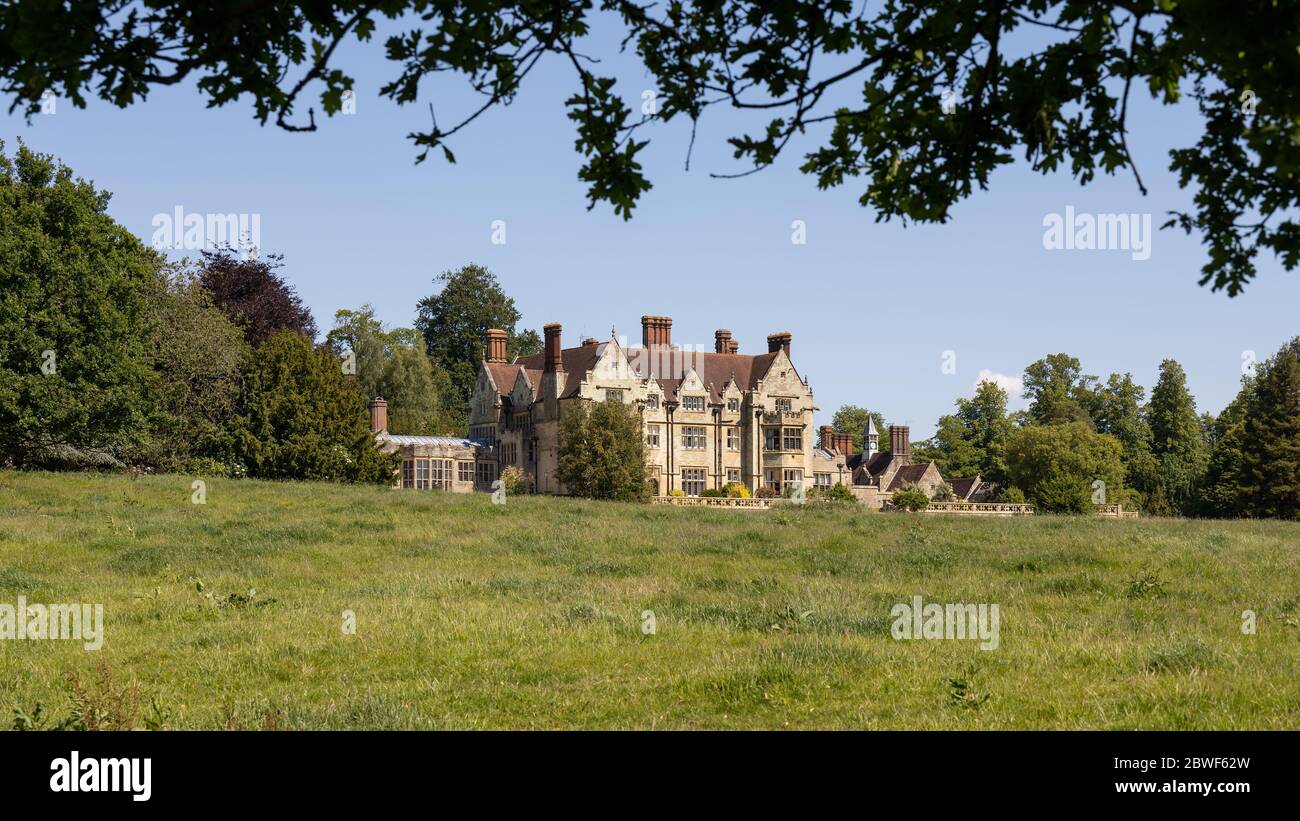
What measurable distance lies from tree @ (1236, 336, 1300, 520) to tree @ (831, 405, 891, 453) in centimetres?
6207

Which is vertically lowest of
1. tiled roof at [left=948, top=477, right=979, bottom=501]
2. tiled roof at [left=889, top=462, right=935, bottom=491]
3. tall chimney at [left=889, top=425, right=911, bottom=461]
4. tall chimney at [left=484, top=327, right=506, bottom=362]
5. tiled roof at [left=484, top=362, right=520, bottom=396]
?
tiled roof at [left=948, top=477, right=979, bottom=501]

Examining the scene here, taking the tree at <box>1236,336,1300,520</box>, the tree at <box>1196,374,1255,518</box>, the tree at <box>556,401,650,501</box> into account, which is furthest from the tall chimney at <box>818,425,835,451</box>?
the tree at <box>556,401,650,501</box>

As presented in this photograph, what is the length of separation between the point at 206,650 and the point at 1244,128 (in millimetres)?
12530

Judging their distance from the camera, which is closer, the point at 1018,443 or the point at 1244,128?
the point at 1244,128

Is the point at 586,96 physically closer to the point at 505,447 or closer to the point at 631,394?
the point at 631,394

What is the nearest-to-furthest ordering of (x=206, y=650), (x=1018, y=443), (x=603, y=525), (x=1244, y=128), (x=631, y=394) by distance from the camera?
(x=1244, y=128) → (x=206, y=650) → (x=603, y=525) → (x=631, y=394) → (x=1018, y=443)

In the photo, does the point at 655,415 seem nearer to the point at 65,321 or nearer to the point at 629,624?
the point at 65,321

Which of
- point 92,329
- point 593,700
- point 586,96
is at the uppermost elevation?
point 92,329

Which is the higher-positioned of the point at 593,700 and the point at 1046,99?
the point at 1046,99

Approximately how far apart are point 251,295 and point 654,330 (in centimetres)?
2723

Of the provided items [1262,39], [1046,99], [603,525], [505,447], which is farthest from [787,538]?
[505,447]

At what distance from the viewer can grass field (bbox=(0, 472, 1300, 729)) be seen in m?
10.8

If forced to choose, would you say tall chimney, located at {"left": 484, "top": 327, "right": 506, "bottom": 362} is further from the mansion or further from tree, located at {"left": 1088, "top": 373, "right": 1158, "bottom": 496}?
tree, located at {"left": 1088, "top": 373, "right": 1158, "bottom": 496}

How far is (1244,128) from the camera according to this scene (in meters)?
6.61
